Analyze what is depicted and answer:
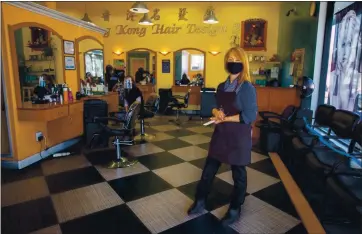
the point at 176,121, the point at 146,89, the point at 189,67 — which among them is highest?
the point at 189,67

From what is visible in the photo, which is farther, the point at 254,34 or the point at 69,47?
the point at 254,34

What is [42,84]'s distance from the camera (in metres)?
3.59

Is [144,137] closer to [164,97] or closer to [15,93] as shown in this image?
[15,93]

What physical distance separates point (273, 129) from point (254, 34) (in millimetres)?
4045

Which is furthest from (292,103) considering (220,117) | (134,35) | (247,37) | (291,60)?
(134,35)

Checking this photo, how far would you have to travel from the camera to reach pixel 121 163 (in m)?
3.36

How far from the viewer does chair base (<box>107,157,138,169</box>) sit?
10.8 ft

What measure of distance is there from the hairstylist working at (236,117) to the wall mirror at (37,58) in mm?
2802

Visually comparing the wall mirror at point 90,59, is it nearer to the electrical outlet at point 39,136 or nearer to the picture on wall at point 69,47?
the picture on wall at point 69,47

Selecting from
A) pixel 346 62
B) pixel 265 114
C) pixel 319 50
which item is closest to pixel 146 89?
pixel 265 114

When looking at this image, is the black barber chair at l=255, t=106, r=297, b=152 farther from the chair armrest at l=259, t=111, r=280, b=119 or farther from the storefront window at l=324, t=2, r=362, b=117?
the storefront window at l=324, t=2, r=362, b=117

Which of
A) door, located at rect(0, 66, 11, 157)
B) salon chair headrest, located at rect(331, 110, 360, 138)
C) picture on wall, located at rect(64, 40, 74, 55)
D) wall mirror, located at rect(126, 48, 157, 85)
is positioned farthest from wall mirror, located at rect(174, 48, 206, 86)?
door, located at rect(0, 66, 11, 157)

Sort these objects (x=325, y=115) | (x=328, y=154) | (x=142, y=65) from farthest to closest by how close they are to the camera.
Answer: (x=142, y=65)
(x=325, y=115)
(x=328, y=154)

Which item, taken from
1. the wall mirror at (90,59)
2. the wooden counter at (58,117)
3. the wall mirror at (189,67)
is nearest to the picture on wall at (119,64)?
the wall mirror at (189,67)
